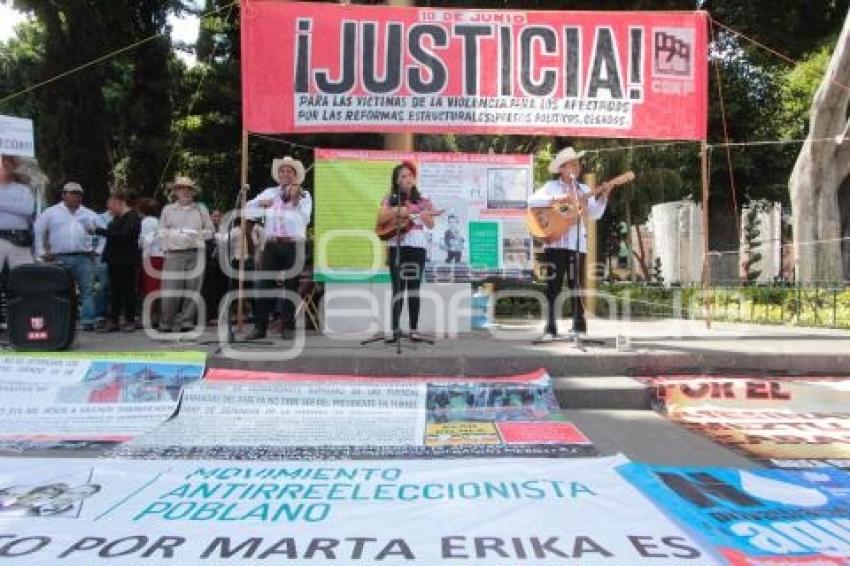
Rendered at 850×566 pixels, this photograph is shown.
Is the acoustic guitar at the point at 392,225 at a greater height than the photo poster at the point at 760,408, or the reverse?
the acoustic guitar at the point at 392,225

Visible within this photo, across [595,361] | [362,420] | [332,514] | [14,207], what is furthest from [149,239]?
[332,514]

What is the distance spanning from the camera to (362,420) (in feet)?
18.0

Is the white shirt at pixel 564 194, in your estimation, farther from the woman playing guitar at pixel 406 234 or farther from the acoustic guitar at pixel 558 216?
the woman playing guitar at pixel 406 234

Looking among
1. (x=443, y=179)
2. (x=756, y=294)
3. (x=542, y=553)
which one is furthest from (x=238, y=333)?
(x=756, y=294)

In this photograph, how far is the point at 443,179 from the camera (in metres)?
8.96

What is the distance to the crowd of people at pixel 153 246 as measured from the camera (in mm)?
7707

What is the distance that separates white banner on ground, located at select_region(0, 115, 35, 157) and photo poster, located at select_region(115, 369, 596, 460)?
4.99 m

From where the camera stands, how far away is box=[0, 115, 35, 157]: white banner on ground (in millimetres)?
9211

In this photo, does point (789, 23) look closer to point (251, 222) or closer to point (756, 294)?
point (756, 294)

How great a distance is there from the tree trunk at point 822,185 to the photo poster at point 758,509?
10.4 metres

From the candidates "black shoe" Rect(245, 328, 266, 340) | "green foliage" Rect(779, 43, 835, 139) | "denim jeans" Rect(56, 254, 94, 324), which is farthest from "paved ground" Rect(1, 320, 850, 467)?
"green foliage" Rect(779, 43, 835, 139)

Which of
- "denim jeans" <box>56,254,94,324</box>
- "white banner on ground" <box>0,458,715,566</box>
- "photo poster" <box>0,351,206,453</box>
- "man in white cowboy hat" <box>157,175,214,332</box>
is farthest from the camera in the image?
"denim jeans" <box>56,254,94,324</box>

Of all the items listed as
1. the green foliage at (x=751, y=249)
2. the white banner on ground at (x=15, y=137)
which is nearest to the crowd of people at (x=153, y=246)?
the white banner on ground at (x=15, y=137)

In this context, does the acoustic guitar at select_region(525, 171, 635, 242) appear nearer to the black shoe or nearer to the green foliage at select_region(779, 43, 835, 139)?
the black shoe
